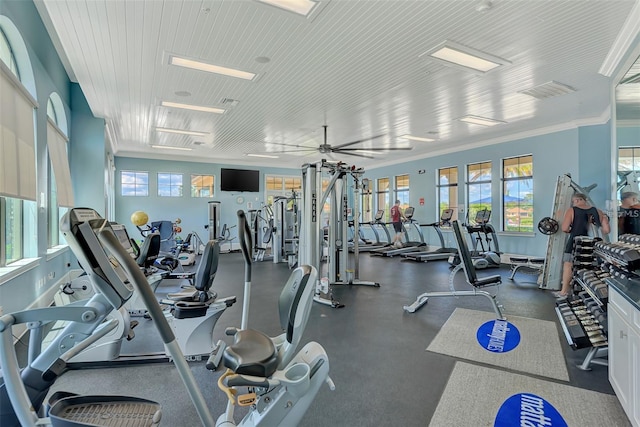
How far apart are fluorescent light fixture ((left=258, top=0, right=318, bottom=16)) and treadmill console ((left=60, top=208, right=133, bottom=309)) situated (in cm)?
252

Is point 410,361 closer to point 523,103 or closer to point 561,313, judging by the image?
point 561,313

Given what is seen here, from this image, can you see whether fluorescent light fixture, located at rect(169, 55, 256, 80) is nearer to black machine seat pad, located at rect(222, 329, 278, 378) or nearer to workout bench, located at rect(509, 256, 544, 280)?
black machine seat pad, located at rect(222, 329, 278, 378)

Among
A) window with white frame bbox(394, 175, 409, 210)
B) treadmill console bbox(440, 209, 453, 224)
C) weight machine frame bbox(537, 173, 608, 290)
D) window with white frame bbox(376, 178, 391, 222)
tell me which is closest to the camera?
weight machine frame bbox(537, 173, 608, 290)

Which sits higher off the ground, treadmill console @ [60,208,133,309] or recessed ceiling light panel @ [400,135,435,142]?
recessed ceiling light panel @ [400,135,435,142]

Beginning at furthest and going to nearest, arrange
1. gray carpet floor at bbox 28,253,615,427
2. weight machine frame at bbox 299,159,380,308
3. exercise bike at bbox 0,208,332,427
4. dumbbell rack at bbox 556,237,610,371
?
1. weight machine frame at bbox 299,159,380,308
2. dumbbell rack at bbox 556,237,610,371
3. gray carpet floor at bbox 28,253,615,427
4. exercise bike at bbox 0,208,332,427

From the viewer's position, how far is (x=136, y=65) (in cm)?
436

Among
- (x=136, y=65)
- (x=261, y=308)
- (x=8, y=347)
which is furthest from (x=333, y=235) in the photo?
(x=8, y=347)

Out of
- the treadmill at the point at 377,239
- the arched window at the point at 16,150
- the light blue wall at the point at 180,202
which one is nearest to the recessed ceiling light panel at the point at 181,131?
the light blue wall at the point at 180,202

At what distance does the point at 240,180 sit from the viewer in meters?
12.0

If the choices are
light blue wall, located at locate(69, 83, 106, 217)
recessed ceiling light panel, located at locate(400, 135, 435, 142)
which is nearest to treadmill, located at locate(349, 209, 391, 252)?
recessed ceiling light panel, located at locate(400, 135, 435, 142)

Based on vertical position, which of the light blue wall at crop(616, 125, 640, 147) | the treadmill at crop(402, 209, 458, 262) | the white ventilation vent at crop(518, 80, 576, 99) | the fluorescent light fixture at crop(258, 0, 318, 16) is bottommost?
the treadmill at crop(402, 209, 458, 262)

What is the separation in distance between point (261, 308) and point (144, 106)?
4368 millimetres

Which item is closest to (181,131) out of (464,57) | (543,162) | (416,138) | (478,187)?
(416,138)

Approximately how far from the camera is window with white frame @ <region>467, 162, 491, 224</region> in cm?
888
